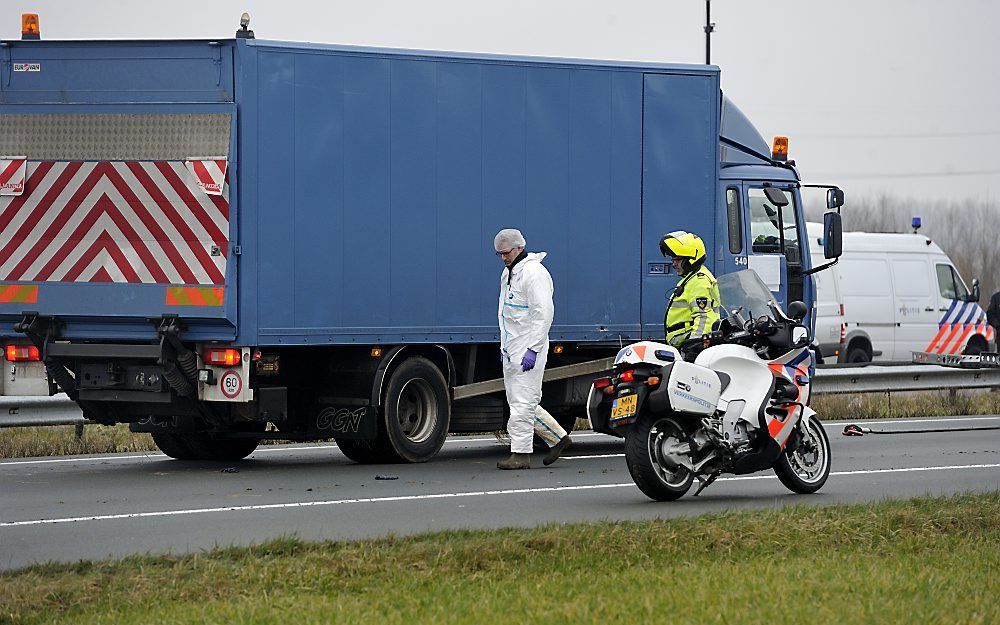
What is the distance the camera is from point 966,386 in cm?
2138

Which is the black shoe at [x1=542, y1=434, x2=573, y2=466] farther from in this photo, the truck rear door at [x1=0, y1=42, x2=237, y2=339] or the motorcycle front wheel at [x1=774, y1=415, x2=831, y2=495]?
the truck rear door at [x1=0, y1=42, x2=237, y2=339]

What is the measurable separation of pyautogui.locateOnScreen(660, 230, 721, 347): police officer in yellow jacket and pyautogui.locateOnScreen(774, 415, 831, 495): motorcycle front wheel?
100cm

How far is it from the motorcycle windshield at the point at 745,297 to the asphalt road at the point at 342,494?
1.26m

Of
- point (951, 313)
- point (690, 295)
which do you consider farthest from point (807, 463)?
point (951, 313)

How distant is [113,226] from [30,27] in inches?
73.6

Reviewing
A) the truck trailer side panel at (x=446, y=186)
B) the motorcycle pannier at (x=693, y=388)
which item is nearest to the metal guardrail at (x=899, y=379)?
the truck trailer side panel at (x=446, y=186)

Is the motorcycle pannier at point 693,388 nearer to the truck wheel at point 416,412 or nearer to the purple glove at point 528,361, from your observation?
the purple glove at point 528,361

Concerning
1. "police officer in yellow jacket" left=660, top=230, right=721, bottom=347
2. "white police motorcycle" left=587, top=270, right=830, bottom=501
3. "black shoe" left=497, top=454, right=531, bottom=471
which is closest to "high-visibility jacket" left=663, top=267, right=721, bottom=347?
"police officer in yellow jacket" left=660, top=230, right=721, bottom=347

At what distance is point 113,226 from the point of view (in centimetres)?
1280

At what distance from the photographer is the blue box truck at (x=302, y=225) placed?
12.6 m

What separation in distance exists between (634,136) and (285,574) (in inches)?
332

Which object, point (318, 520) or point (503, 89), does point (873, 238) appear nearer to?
point (503, 89)

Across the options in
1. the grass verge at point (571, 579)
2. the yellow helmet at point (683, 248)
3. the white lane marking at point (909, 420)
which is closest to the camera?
the grass verge at point (571, 579)

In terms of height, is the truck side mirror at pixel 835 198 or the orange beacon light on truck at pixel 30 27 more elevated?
the orange beacon light on truck at pixel 30 27
